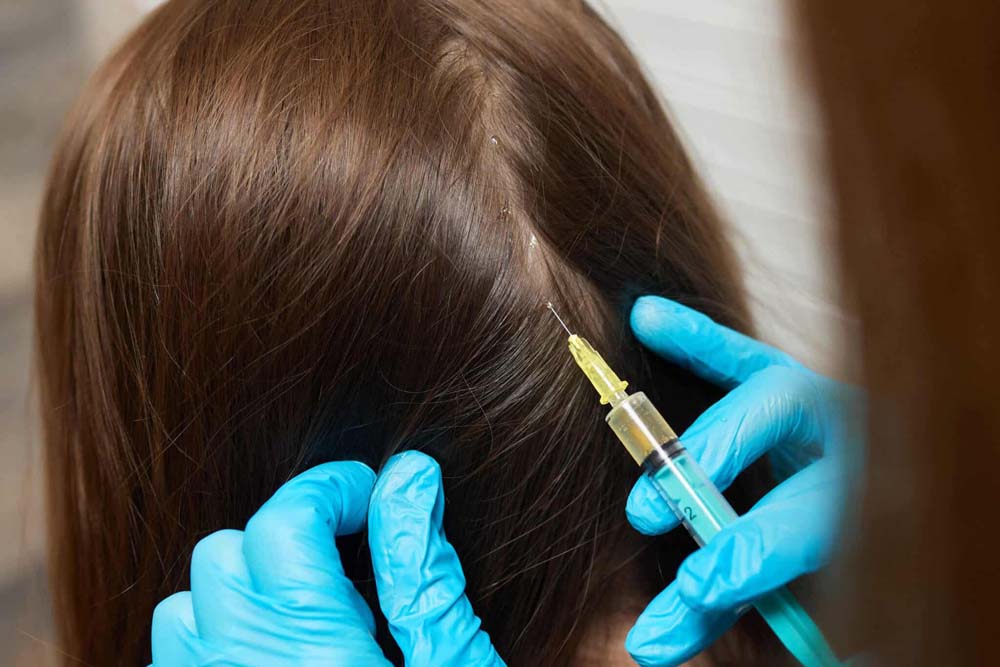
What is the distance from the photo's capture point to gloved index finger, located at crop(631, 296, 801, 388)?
0.92m

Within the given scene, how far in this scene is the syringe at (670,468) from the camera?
81 centimetres

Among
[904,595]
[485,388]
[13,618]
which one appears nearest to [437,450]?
[485,388]

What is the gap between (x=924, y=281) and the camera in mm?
343

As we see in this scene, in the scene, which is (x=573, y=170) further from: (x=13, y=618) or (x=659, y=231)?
(x=13, y=618)

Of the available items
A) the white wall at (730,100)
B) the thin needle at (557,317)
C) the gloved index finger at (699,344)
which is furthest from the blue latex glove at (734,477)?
the white wall at (730,100)

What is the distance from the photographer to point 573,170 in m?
0.88

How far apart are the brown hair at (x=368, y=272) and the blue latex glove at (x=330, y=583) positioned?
52 millimetres

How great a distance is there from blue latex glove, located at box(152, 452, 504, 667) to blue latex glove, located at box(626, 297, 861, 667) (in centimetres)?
21

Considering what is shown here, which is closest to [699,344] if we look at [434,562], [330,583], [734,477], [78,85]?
[734,477]

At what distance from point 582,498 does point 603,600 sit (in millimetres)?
142

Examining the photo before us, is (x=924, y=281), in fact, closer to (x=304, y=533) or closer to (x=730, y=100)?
(x=304, y=533)

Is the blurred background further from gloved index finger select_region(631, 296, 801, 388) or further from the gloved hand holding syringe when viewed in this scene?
the gloved hand holding syringe

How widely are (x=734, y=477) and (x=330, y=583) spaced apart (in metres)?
0.47

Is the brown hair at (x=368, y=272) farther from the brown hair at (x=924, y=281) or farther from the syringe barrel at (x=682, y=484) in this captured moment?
the brown hair at (x=924, y=281)
